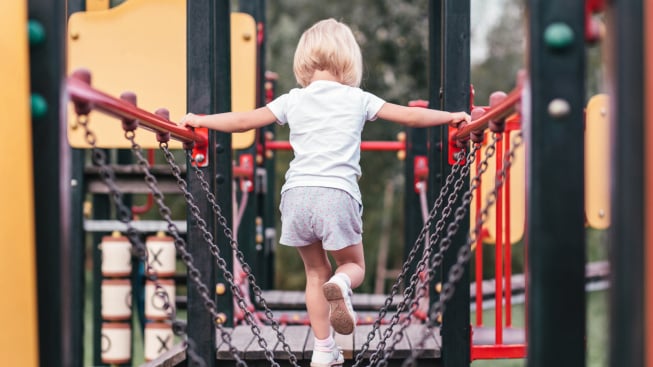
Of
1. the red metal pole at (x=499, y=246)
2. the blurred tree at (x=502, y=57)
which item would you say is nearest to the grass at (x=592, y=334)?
the red metal pole at (x=499, y=246)

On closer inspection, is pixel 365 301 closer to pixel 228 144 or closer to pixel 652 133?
pixel 228 144

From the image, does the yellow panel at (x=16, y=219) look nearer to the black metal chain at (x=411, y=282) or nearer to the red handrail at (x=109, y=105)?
the red handrail at (x=109, y=105)

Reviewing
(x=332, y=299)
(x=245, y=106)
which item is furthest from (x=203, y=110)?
(x=245, y=106)

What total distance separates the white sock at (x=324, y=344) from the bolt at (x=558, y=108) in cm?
149

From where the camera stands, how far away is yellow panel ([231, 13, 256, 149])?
4.18m

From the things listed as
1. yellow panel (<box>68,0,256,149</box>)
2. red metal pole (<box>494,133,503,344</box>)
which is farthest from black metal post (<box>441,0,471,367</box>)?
yellow panel (<box>68,0,256,149</box>)

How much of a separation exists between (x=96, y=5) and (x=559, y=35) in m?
3.83

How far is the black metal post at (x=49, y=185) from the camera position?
141cm

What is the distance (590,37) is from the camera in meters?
1.42

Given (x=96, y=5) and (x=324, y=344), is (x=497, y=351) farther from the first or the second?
(x=96, y=5)

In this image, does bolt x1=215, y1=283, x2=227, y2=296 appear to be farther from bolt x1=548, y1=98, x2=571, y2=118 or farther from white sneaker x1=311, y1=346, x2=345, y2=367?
bolt x1=548, y1=98, x2=571, y2=118

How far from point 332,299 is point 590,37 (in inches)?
51.5

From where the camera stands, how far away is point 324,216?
2.58m

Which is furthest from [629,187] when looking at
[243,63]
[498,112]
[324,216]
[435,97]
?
[243,63]
